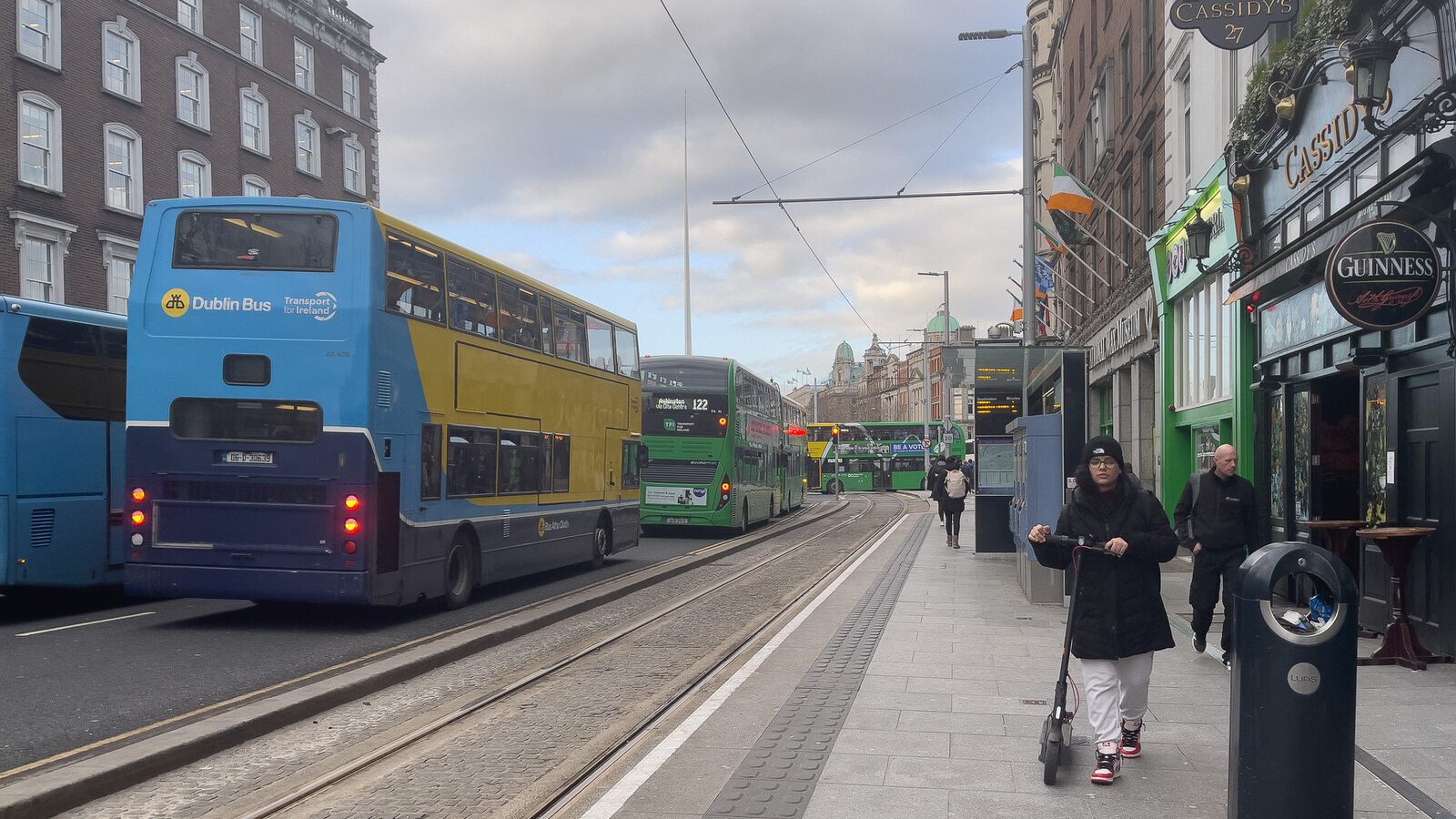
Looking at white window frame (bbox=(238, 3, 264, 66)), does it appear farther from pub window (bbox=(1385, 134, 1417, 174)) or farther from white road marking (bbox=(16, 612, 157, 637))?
pub window (bbox=(1385, 134, 1417, 174))

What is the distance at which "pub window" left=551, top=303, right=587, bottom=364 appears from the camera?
1579cm

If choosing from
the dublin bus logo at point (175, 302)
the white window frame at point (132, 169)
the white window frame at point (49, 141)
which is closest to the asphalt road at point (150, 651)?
the dublin bus logo at point (175, 302)

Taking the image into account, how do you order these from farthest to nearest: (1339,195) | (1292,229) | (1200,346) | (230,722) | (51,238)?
(51,238) → (1200,346) → (1292,229) → (1339,195) → (230,722)

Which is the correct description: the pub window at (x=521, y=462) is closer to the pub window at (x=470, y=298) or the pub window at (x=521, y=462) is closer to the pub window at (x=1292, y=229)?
the pub window at (x=470, y=298)

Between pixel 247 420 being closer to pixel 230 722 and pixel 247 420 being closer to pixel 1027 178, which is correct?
pixel 230 722

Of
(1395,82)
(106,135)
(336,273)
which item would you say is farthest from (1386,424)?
(106,135)

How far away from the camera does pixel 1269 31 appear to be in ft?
49.3

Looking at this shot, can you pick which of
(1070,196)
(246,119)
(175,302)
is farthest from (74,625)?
(246,119)

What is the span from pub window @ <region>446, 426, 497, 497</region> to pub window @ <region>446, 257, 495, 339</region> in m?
1.08

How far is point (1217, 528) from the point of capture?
8977 millimetres

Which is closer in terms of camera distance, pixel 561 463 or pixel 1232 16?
pixel 1232 16

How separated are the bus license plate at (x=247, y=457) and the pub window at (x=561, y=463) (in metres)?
5.02

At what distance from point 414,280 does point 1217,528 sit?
24.2 ft

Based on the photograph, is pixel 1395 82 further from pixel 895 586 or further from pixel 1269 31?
pixel 895 586
